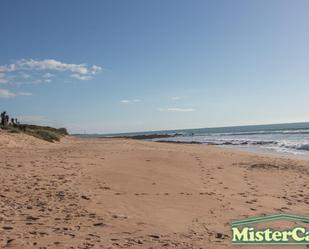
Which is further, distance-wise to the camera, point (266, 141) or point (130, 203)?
point (266, 141)

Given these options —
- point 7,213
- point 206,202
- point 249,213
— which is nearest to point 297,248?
point 249,213

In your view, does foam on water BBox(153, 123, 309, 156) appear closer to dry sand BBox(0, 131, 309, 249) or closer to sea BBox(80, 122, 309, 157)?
sea BBox(80, 122, 309, 157)

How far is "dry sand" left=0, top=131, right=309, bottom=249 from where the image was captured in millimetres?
5648

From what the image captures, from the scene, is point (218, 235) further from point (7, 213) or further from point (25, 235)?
point (7, 213)

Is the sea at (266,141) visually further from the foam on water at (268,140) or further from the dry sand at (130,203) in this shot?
the dry sand at (130,203)

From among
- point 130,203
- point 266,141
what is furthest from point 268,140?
point 130,203

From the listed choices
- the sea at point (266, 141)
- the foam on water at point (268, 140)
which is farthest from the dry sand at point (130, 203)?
the foam on water at point (268, 140)

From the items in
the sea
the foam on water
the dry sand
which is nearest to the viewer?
the dry sand

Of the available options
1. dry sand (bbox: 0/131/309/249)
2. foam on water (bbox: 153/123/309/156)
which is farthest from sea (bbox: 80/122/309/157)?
dry sand (bbox: 0/131/309/249)

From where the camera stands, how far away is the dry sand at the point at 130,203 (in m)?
5.65

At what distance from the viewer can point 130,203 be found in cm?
789

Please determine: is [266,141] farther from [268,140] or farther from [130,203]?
[130,203]

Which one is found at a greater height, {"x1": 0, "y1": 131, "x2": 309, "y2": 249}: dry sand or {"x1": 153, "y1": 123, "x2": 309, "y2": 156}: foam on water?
{"x1": 153, "y1": 123, "x2": 309, "y2": 156}: foam on water

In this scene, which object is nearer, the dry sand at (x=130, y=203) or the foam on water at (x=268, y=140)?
the dry sand at (x=130, y=203)
